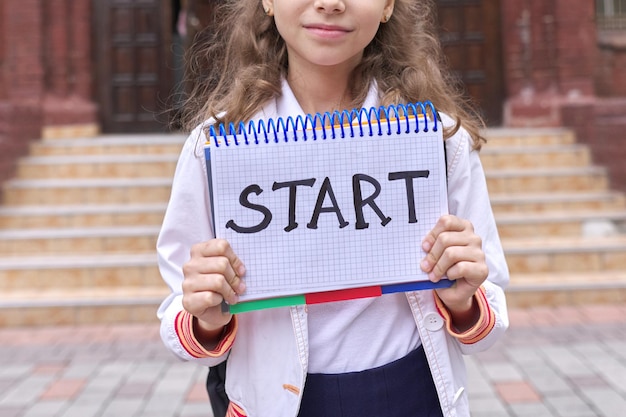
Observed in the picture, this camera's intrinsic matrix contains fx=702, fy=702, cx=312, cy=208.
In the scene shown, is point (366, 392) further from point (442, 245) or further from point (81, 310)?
point (81, 310)

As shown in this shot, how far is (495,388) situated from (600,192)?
365cm

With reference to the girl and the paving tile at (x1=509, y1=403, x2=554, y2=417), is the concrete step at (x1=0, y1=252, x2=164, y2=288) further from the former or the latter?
the girl

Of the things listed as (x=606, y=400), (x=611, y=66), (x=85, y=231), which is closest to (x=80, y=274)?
(x=85, y=231)

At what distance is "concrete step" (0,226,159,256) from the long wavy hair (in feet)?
15.4

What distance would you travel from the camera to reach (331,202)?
1.17 m

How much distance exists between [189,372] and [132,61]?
18.5 feet

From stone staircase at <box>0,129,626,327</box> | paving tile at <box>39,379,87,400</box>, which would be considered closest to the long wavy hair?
paving tile at <box>39,379,87,400</box>

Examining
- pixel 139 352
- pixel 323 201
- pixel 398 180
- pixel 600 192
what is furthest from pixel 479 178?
pixel 600 192

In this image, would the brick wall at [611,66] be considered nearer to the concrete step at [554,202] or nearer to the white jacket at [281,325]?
the concrete step at [554,202]

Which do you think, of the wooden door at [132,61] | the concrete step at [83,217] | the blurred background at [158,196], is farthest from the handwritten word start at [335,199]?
the wooden door at [132,61]

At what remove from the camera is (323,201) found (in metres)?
1.17

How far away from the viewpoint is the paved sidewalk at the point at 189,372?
11.8 feet

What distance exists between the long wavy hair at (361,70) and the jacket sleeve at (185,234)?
0.35 feet

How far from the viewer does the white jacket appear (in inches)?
48.8
